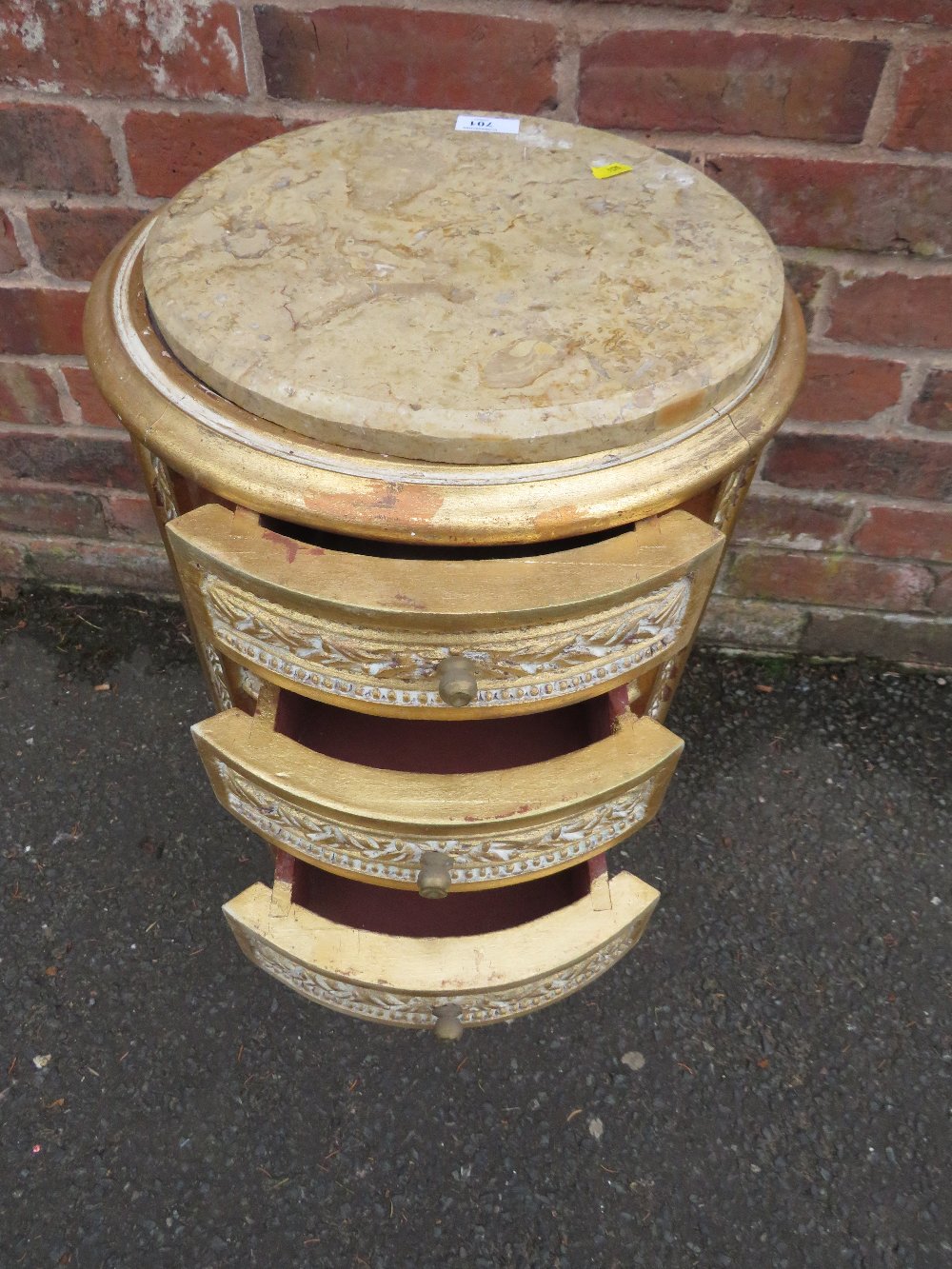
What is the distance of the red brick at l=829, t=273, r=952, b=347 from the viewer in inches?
48.0

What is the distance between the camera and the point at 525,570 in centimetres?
67

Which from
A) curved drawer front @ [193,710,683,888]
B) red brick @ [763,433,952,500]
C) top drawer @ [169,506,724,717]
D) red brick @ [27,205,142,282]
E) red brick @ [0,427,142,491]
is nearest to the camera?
top drawer @ [169,506,724,717]

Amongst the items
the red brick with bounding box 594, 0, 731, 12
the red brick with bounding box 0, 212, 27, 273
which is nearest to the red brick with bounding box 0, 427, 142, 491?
the red brick with bounding box 0, 212, 27, 273

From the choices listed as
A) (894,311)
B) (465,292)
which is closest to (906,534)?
(894,311)

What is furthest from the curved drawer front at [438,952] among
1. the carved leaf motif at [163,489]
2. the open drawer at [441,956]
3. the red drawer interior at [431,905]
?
the carved leaf motif at [163,489]

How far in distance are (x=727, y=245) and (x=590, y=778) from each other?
0.47m

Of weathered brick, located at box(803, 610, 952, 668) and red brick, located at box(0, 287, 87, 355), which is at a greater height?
red brick, located at box(0, 287, 87, 355)

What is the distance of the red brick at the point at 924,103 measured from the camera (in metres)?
1.04

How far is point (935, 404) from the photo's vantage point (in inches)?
52.3

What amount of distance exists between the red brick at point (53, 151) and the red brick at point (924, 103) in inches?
37.9

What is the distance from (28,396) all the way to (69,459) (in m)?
0.12

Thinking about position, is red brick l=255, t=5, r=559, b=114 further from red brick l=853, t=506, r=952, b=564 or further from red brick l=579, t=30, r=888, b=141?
red brick l=853, t=506, r=952, b=564

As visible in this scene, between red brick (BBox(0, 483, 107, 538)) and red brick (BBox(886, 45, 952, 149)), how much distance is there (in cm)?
132

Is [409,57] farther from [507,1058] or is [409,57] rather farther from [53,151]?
[507,1058]
